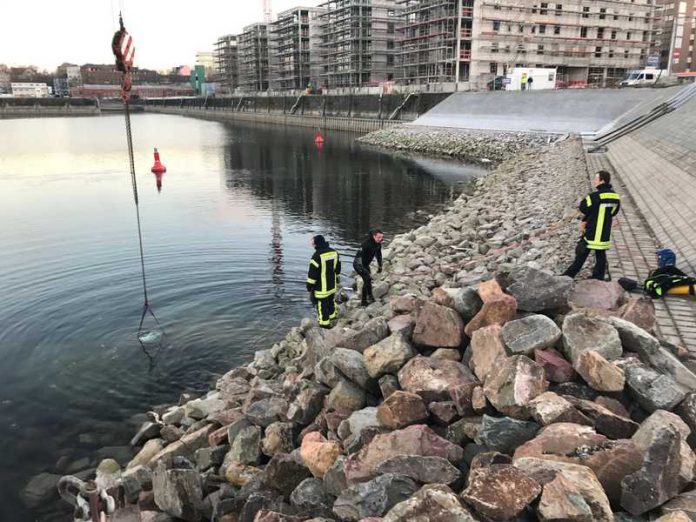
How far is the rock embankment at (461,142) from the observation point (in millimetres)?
42906

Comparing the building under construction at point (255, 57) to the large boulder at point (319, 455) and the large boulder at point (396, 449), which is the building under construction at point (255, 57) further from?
the large boulder at point (396, 449)

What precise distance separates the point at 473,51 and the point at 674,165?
71839 mm

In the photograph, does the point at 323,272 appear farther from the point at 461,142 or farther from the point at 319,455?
the point at 461,142

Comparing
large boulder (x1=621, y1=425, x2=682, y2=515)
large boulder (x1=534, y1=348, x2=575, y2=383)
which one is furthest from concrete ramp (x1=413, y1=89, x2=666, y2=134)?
large boulder (x1=621, y1=425, x2=682, y2=515)

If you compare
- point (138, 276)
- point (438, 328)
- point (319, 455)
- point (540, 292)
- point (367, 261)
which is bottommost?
point (138, 276)

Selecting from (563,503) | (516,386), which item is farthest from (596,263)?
(563,503)

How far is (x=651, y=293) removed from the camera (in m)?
8.23

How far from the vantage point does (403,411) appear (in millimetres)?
5469

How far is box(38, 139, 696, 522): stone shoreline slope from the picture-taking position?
400 centimetres

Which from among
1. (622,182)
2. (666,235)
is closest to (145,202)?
(622,182)

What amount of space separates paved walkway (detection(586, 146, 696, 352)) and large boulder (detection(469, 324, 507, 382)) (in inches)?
99.2

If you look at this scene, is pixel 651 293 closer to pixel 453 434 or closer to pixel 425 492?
pixel 453 434

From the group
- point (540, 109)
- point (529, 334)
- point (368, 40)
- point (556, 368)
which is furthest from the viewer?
point (368, 40)

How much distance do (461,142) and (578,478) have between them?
4762 cm
